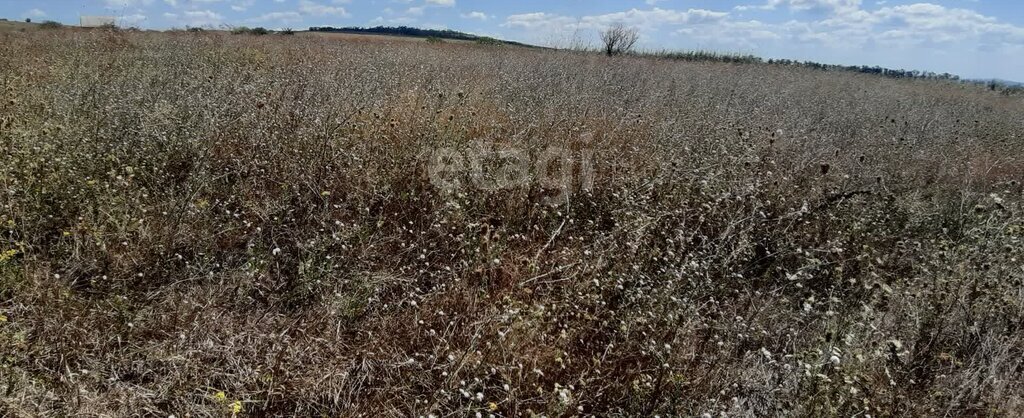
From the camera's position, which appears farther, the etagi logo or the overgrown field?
the etagi logo

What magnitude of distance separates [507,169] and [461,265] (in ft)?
3.98

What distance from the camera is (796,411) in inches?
82.4

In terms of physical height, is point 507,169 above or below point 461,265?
above

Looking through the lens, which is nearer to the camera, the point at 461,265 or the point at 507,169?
the point at 461,265

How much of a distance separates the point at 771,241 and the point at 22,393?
4046 millimetres

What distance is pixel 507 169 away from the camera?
Result: 395 cm

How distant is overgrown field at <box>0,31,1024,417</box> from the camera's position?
2.18m

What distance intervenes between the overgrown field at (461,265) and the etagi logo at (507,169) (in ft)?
0.09

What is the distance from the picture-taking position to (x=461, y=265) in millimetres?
2943

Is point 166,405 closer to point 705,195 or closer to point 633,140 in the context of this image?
point 705,195

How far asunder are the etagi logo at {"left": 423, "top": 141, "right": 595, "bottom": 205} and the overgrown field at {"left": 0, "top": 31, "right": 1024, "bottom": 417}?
0.09 feet

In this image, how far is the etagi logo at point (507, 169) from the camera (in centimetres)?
370

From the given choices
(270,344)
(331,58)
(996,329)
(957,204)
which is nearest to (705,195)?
(996,329)

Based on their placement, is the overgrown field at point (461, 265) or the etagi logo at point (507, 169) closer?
the overgrown field at point (461, 265)
